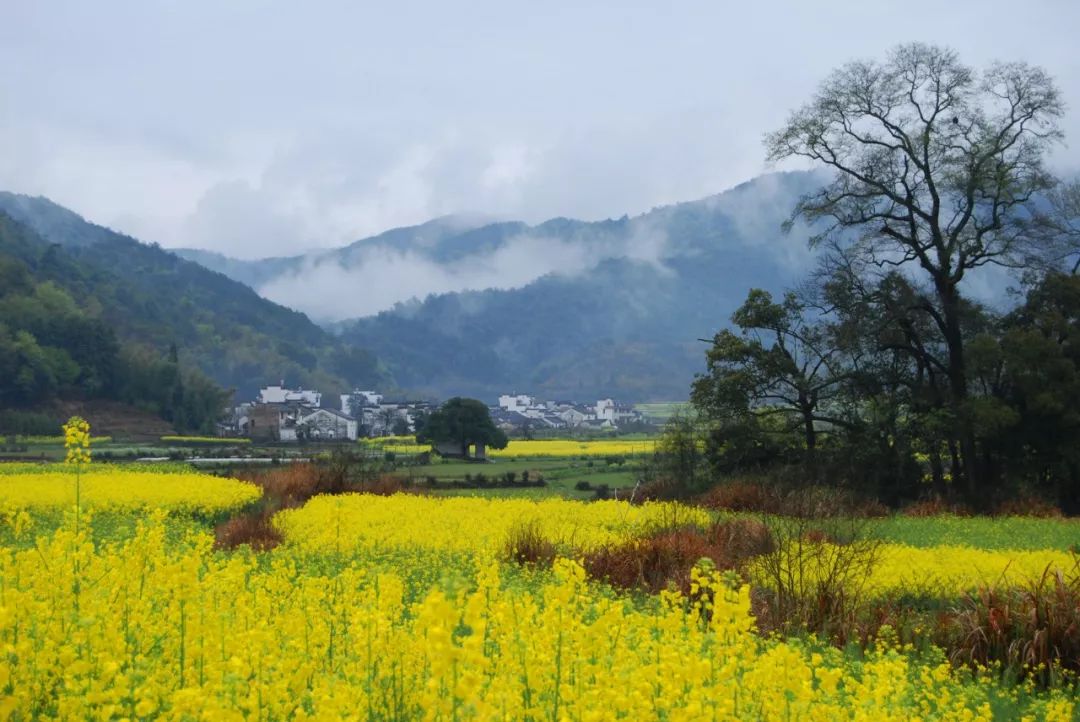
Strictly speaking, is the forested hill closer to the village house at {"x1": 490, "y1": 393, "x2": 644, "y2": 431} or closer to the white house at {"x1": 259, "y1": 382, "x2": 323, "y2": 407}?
the white house at {"x1": 259, "y1": 382, "x2": 323, "y2": 407}

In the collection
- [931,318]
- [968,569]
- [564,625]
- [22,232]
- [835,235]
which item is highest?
[22,232]

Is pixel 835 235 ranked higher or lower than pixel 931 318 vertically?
higher

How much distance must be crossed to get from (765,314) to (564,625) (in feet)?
86.7

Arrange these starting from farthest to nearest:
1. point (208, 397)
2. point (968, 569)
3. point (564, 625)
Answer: point (208, 397) → point (968, 569) → point (564, 625)

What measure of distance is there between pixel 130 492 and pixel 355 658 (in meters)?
20.0

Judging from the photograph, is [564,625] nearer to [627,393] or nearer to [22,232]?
[22,232]

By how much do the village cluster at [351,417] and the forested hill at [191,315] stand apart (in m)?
9.71

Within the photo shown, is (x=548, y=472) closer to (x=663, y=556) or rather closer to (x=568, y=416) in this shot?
(x=663, y=556)

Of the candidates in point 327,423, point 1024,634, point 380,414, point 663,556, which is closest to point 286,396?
point 380,414

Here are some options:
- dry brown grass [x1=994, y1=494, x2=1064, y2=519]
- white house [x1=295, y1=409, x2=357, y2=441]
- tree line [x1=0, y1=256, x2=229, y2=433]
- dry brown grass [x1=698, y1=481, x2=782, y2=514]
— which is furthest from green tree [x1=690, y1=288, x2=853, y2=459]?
white house [x1=295, y1=409, x2=357, y2=441]

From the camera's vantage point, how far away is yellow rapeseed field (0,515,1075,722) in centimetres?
322

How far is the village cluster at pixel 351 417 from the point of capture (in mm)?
77575


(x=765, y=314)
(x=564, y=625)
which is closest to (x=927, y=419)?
(x=765, y=314)

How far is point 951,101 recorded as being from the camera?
27.6m
